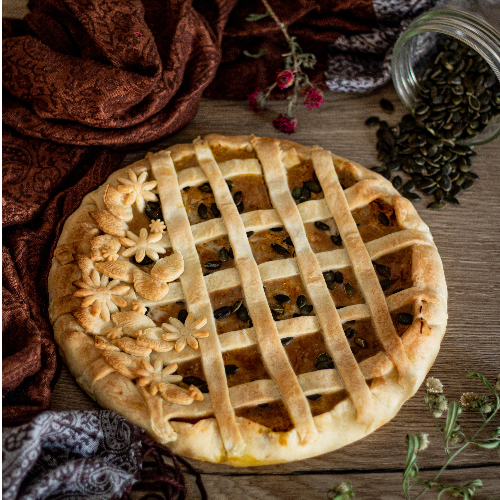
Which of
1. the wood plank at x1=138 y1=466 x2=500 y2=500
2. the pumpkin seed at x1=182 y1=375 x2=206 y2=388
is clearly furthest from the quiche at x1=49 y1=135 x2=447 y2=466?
the wood plank at x1=138 y1=466 x2=500 y2=500

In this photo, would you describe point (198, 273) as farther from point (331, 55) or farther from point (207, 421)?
point (331, 55)

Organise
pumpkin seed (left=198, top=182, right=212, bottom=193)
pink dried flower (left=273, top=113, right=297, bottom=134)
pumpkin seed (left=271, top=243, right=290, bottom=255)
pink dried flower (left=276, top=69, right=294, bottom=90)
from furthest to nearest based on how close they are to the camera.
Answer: pink dried flower (left=273, top=113, right=297, bottom=134) < pink dried flower (left=276, top=69, right=294, bottom=90) < pumpkin seed (left=198, top=182, right=212, bottom=193) < pumpkin seed (left=271, top=243, right=290, bottom=255)

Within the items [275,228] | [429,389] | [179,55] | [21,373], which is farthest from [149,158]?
[429,389]

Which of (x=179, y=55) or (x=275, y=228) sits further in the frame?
(x=179, y=55)

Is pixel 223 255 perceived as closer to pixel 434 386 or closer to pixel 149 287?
pixel 149 287

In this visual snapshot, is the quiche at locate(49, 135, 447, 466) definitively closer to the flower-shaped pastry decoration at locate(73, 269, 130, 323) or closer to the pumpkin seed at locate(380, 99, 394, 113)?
the flower-shaped pastry decoration at locate(73, 269, 130, 323)

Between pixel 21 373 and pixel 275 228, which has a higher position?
pixel 275 228

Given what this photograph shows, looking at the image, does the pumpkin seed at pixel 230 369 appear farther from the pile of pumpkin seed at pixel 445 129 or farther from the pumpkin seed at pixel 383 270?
A: the pile of pumpkin seed at pixel 445 129
